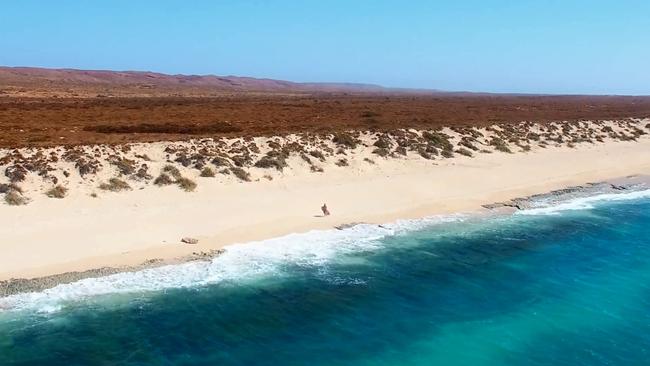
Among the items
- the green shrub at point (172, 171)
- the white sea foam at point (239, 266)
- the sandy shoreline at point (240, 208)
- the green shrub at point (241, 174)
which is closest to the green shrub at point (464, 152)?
the sandy shoreline at point (240, 208)

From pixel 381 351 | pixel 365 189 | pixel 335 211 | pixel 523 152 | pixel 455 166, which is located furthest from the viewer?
pixel 523 152

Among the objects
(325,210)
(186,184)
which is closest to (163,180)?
(186,184)

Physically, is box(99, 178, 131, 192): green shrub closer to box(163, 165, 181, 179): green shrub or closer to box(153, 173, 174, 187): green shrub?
box(153, 173, 174, 187): green shrub

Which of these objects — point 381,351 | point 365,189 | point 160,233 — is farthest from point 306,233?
point 381,351

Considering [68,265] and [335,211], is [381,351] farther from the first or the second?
[335,211]

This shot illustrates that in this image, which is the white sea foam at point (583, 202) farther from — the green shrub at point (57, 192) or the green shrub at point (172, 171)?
the green shrub at point (57, 192)

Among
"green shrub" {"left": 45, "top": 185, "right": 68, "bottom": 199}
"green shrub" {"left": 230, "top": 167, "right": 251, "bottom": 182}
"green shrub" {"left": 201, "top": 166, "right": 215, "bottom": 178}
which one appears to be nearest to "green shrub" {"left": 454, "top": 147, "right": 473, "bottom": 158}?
"green shrub" {"left": 230, "top": 167, "right": 251, "bottom": 182}
